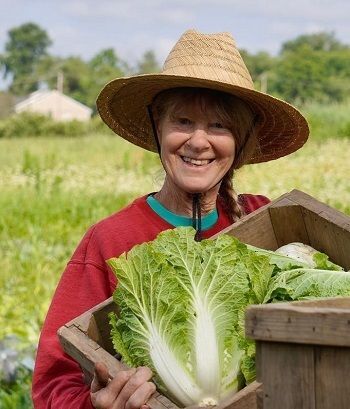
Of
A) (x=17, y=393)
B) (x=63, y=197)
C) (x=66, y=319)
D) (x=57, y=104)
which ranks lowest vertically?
(x=57, y=104)

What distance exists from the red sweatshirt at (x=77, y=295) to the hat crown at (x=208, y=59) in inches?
18.7

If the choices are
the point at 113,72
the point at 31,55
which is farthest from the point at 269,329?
the point at 31,55

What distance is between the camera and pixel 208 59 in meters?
2.77

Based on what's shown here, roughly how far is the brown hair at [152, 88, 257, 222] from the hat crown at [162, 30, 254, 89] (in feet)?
0.21

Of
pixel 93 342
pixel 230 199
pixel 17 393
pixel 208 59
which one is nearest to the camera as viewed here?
pixel 93 342

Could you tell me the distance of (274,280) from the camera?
216cm

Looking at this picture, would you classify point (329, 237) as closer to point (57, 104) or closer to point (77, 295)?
point (77, 295)

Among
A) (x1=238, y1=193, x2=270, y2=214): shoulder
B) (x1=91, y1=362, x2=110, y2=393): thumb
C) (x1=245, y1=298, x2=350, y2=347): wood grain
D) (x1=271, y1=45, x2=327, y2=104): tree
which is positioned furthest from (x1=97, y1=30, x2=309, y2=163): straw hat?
(x1=271, y1=45, x2=327, y2=104): tree

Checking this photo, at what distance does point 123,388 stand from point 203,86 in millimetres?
1002

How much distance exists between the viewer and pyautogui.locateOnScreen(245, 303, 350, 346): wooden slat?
1673 millimetres

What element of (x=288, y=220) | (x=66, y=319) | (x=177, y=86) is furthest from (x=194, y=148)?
(x=66, y=319)

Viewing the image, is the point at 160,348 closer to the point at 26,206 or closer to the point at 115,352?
the point at 115,352

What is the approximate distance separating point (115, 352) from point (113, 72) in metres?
90.6

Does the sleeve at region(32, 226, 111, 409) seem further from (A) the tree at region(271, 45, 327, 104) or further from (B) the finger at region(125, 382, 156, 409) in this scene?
(A) the tree at region(271, 45, 327, 104)
